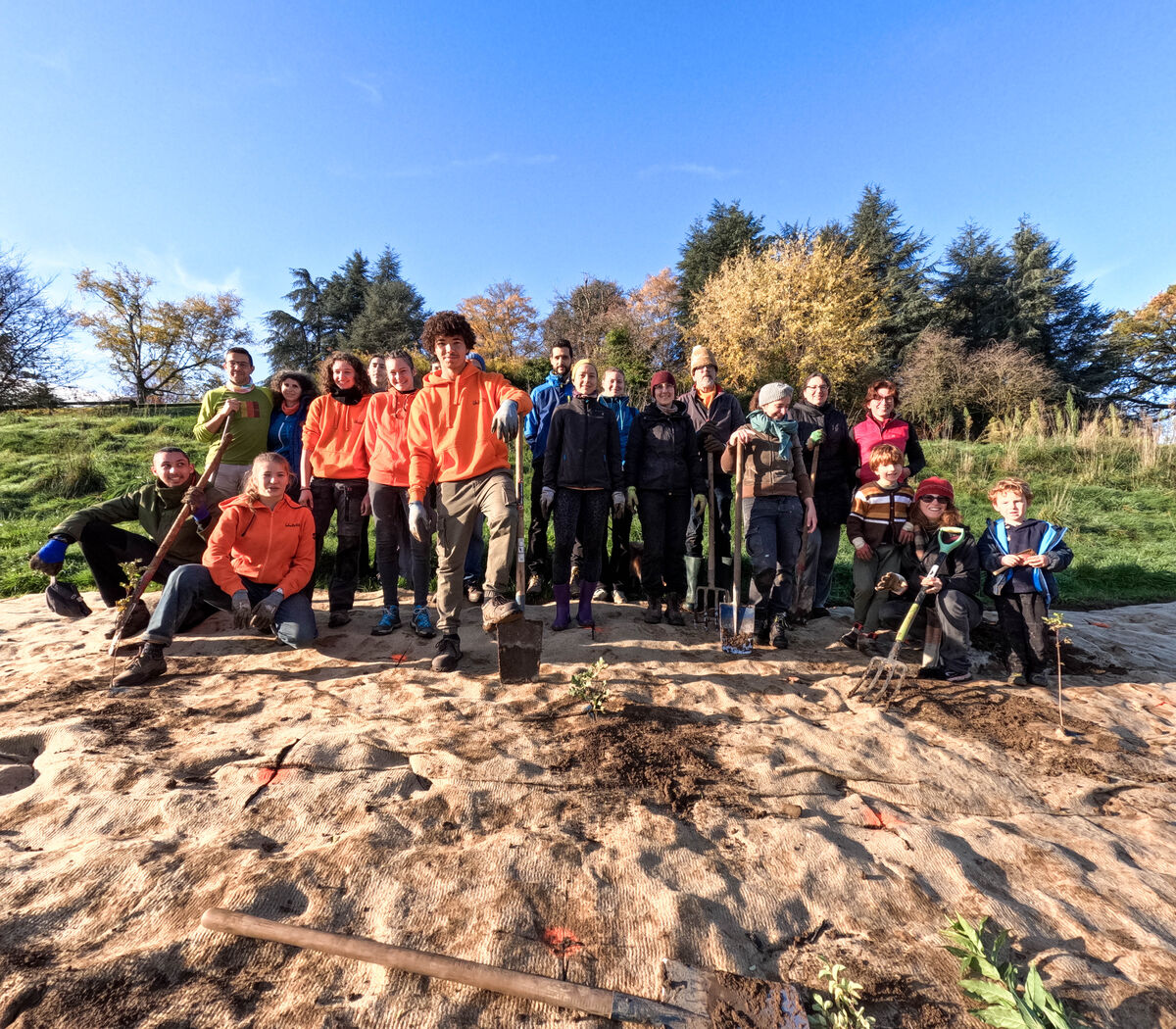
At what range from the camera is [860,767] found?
2.93 m

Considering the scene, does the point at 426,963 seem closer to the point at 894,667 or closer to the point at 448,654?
the point at 448,654

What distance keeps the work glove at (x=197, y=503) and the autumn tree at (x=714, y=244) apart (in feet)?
84.8

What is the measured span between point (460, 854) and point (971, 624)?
4272 mm

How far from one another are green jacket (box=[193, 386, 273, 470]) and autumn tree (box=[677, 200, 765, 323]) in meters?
25.1

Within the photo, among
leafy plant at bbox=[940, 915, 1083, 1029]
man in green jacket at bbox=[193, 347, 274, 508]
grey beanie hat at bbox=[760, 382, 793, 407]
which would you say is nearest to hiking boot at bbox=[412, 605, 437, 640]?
man in green jacket at bbox=[193, 347, 274, 508]

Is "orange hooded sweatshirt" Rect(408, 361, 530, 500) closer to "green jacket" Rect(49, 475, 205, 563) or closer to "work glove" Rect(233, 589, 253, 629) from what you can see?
"work glove" Rect(233, 589, 253, 629)

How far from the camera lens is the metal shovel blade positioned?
3695 mm

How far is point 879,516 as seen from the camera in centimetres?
476

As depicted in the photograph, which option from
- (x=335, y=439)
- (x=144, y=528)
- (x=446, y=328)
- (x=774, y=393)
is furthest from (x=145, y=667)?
(x=774, y=393)

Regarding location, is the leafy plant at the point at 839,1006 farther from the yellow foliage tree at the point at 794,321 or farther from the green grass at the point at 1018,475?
the yellow foliage tree at the point at 794,321

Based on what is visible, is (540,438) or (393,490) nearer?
(393,490)

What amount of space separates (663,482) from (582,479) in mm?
691

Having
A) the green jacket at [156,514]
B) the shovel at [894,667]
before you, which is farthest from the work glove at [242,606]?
the shovel at [894,667]

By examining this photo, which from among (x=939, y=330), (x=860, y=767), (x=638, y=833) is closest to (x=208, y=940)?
(x=638, y=833)
